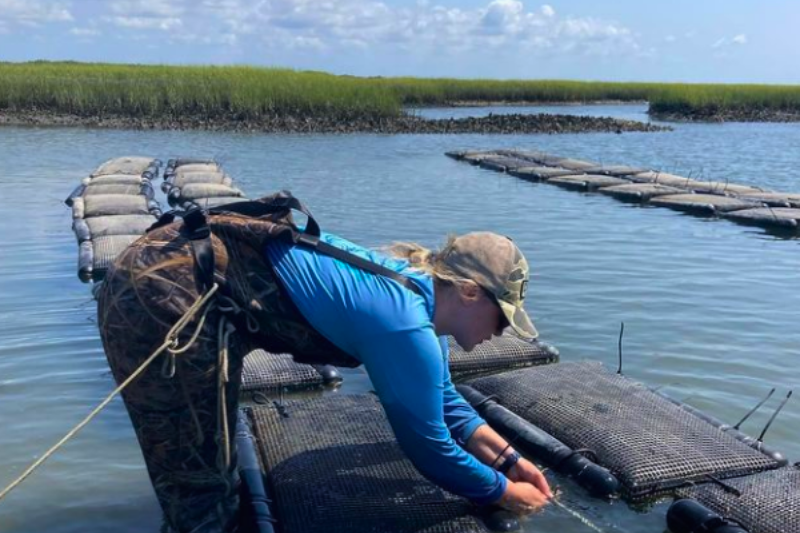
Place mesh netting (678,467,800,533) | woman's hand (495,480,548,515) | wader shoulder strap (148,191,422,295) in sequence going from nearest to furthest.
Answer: wader shoulder strap (148,191,422,295) → woman's hand (495,480,548,515) → mesh netting (678,467,800,533)

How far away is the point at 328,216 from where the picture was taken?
14.0 m

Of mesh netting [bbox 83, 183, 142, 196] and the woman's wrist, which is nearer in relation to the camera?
the woman's wrist

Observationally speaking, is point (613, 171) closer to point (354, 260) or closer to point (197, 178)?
point (197, 178)

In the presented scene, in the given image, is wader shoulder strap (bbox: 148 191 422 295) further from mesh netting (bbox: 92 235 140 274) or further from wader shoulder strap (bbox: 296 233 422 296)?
mesh netting (bbox: 92 235 140 274)

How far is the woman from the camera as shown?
2959mm

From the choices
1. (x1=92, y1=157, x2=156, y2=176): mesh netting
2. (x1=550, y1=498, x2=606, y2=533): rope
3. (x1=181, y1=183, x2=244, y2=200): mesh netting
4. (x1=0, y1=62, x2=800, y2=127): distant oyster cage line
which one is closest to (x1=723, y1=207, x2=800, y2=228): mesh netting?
A: (x1=181, y1=183, x2=244, y2=200): mesh netting

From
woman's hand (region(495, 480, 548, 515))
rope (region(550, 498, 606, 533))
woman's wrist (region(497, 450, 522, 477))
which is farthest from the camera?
rope (region(550, 498, 606, 533))

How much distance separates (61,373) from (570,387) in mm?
3545

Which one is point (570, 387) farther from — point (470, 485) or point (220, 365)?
point (220, 365)

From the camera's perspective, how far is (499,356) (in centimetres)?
625

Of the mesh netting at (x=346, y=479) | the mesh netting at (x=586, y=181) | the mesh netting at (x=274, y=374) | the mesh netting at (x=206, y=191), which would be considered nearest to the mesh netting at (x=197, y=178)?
the mesh netting at (x=206, y=191)

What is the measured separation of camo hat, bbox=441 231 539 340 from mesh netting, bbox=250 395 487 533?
991mm

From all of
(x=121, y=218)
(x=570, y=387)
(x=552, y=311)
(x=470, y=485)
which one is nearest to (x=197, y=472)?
(x=470, y=485)

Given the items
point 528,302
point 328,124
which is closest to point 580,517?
point 528,302
